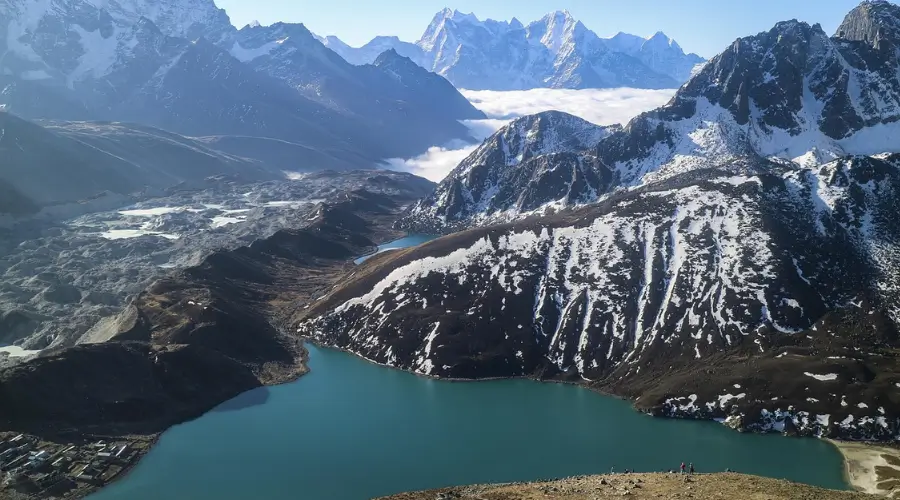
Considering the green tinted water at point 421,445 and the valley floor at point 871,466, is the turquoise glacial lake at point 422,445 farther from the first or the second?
the valley floor at point 871,466

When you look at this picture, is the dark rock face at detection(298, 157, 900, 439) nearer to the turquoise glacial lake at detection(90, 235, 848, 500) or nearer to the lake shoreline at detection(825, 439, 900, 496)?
the lake shoreline at detection(825, 439, 900, 496)

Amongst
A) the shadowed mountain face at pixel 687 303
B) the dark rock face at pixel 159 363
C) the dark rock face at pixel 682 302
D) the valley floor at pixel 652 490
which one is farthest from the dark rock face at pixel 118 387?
the valley floor at pixel 652 490

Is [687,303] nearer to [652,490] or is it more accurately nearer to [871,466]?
[871,466]

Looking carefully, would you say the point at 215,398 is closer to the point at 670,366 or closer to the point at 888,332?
the point at 670,366

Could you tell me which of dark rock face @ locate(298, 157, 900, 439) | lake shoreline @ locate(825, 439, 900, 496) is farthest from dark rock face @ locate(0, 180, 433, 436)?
lake shoreline @ locate(825, 439, 900, 496)

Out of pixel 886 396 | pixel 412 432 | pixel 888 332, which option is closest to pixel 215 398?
pixel 412 432

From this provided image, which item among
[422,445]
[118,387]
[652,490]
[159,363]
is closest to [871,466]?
[652,490]
